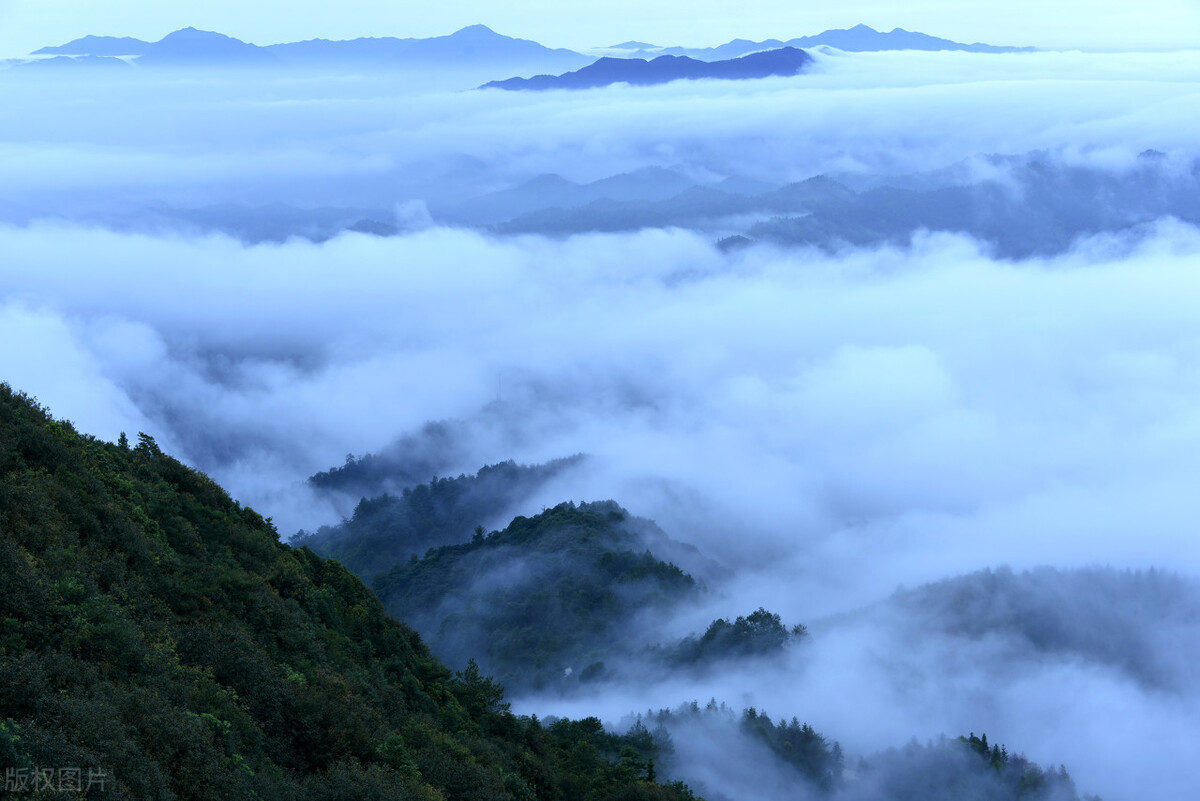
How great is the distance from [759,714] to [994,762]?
1365cm

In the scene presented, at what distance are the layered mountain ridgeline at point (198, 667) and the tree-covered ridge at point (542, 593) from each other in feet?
144

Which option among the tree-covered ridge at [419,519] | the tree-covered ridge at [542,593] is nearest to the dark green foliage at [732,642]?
the tree-covered ridge at [542,593]

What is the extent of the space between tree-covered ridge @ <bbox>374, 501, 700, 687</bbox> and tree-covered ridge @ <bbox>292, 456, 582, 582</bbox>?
13962mm

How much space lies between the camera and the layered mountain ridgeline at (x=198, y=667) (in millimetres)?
13094

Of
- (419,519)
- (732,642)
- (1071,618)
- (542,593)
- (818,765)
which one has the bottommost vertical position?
(818,765)

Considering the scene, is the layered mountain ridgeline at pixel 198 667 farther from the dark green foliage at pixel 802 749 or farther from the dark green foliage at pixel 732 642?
the dark green foliage at pixel 732 642

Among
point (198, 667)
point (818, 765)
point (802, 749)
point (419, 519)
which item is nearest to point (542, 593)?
point (802, 749)

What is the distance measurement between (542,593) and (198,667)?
62785 millimetres

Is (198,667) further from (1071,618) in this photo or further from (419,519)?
(419,519)

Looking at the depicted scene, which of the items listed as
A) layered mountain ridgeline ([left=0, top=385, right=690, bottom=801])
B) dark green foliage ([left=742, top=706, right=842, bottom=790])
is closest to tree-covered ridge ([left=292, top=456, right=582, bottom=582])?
dark green foliage ([left=742, top=706, right=842, bottom=790])

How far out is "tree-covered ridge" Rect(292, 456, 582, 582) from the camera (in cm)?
10531

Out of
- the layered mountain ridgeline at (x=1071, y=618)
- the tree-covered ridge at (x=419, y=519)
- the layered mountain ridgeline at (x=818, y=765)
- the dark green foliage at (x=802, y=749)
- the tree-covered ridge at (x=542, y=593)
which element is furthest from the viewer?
the tree-covered ridge at (x=419, y=519)

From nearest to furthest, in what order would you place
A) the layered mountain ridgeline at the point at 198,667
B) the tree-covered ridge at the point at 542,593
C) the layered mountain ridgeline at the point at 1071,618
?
the layered mountain ridgeline at the point at 198,667 → the tree-covered ridge at the point at 542,593 → the layered mountain ridgeline at the point at 1071,618

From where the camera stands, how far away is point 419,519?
370 ft
